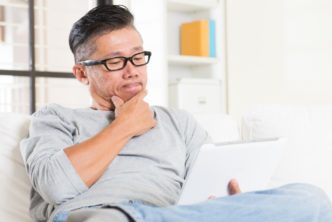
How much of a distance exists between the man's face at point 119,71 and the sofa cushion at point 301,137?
0.54 meters

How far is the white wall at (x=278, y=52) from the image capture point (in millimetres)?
3254

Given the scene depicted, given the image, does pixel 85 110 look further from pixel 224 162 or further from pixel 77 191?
pixel 224 162

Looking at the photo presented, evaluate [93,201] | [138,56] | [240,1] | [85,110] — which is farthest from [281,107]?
[240,1]

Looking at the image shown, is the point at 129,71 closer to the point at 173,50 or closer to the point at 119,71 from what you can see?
the point at 119,71

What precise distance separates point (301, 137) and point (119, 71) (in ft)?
2.28

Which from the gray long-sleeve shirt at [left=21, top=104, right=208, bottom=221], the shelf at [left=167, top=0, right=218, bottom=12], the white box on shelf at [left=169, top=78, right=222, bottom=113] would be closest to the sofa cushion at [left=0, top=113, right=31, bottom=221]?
the gray long-sleeve shirt at [left=21, top=104, right=208, bottom=221]

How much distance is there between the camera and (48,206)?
1.31m

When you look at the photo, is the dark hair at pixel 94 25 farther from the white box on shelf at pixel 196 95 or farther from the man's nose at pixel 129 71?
the white box on shelf at pixel 196 95

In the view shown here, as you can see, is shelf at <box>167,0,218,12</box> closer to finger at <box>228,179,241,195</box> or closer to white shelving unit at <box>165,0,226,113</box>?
white shelving unit at <box>165,0,226,113</box>

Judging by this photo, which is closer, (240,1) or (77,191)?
(77,191)

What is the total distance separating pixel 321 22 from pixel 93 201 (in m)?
2.46

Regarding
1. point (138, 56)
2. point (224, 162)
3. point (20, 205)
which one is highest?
point (138, 56)

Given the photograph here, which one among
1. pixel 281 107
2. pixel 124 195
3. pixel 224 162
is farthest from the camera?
pixel 281 107

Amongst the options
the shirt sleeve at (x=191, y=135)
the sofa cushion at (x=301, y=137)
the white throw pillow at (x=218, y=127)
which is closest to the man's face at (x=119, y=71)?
the shirt sleeve at (x=191, y=135)
